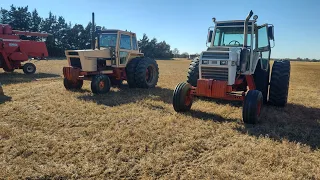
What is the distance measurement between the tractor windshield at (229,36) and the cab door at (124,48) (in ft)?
13.0

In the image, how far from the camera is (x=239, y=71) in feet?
21.2

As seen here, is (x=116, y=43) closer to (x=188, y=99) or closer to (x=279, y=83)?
(x=188, y=99)

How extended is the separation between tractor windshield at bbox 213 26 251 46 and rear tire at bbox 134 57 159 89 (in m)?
3.42

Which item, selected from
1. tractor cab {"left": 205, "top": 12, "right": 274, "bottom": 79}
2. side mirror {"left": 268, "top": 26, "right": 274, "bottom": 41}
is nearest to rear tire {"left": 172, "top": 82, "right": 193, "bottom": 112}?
tractor cab {"left": 205, "top": 12, "right": 274, "bottom": 79}

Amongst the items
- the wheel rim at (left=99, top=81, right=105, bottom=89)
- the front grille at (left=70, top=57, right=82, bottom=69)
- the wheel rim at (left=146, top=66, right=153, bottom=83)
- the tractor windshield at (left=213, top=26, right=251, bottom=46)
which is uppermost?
the tractor windshield at (left=213, top=26, right=251, bottom=46)

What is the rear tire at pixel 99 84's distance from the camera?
8.48 metres

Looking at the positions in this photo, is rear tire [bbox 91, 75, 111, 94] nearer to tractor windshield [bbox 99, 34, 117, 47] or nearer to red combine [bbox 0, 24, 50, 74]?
tractor windshield [bbox 99, 34, 117, 47]

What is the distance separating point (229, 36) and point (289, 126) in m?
3.05

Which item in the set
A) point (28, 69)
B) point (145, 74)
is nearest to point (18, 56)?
point (28, 69)

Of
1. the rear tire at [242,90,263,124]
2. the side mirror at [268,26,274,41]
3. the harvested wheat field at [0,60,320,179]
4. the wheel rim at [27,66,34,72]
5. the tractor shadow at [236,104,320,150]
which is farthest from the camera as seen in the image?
the wheel rim at [27,66,34,72]

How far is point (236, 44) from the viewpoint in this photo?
7.06m

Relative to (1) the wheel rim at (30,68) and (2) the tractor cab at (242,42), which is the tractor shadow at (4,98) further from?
(1) the wheel rim at (30,68)

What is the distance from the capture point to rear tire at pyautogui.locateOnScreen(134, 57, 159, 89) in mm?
9844

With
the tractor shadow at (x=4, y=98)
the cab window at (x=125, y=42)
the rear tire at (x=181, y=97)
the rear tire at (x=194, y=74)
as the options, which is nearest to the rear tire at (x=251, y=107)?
the rear tire at (x=181, y=97)
